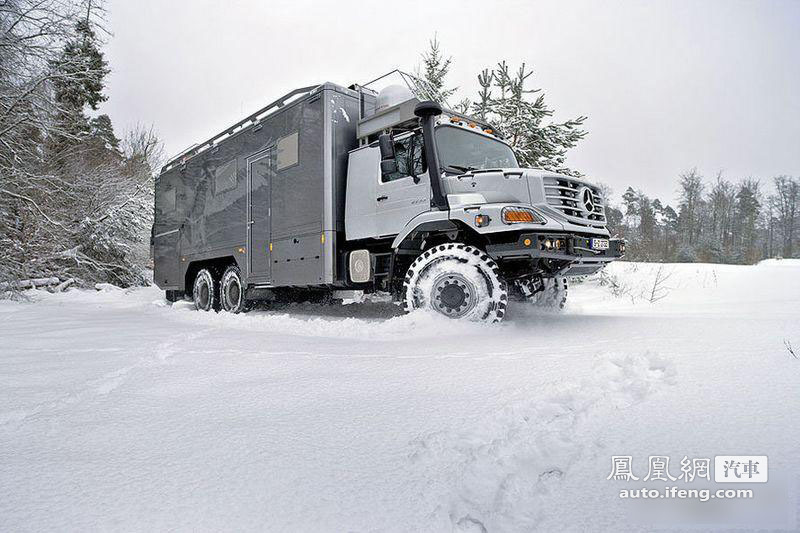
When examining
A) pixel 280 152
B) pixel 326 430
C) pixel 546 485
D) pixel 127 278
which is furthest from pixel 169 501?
pixel 127 278

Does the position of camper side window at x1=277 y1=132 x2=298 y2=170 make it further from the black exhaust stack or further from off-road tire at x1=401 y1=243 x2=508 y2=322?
off-road tire at x1=401 y1=243 x2=508 y2=322

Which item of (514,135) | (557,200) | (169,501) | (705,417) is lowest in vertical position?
(169,501)

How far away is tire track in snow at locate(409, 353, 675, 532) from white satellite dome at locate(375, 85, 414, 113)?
5184mm

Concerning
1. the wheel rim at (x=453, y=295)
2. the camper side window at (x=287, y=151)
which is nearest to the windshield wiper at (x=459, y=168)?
the wheel rim at (x=453, y=295)

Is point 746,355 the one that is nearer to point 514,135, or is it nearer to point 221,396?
point 221,396

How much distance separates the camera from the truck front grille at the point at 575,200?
5.00m

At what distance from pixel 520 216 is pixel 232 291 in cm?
617

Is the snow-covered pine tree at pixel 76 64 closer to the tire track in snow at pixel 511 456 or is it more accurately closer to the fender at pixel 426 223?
the fender at pixel 426 223

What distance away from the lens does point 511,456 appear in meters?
1.72

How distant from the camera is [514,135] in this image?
13844 mm

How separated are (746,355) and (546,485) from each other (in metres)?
1.96

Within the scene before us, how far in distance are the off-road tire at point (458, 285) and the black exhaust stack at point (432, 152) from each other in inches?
23.6

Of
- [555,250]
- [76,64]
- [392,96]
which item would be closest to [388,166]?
[392,96]

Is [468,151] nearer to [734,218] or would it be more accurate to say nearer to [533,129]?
[533,129]
